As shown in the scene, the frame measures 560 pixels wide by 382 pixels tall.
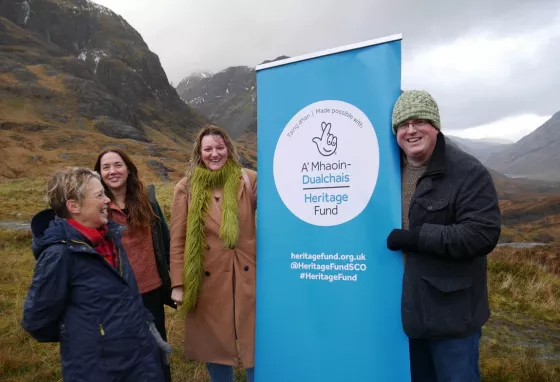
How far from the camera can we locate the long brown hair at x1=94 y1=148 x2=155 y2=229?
3088mm

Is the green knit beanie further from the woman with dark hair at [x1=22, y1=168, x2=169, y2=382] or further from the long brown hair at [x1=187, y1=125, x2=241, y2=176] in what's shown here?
the woman with dark hair at [x1=22, y1=168, x2=169, y2=382]

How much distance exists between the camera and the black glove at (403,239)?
6.61 ft

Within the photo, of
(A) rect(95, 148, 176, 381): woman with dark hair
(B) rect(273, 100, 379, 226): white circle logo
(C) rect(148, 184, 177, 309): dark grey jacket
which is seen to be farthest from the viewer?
(C) rect(148, 184, 177, 309): dark grey jacket

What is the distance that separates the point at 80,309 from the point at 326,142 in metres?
1.81

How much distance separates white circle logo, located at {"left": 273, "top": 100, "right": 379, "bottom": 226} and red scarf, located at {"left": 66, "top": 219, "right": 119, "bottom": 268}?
121 cm

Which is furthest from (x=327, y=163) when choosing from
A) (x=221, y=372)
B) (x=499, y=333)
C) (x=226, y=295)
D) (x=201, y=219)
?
(x=499, y=333)

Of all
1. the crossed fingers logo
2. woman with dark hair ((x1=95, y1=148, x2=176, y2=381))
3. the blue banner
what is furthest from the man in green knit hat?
woman with dark hair ((x1=95, y1=148, x2=176, y2=381))

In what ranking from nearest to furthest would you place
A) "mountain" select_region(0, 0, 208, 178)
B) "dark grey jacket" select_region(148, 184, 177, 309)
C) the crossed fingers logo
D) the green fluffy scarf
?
the crossed fingers logo, the green fluffy scarf, "dark grey jacket" select_region(148, 184, 177, 309), "mountain" select_region(0, 0, 208, 178)

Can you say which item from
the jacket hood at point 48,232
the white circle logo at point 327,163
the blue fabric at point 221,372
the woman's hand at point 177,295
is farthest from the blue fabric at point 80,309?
the white circle logo at point 327,163

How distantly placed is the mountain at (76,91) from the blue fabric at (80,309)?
38.0 metres

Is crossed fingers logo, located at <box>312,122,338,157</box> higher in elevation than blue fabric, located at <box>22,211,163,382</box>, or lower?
higher

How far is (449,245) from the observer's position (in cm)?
190

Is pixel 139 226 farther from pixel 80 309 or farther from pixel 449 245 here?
pixel 449 245

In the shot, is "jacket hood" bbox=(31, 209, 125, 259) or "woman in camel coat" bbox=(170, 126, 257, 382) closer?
"jacket hood" bbox=(31, 209, 125, 259)
